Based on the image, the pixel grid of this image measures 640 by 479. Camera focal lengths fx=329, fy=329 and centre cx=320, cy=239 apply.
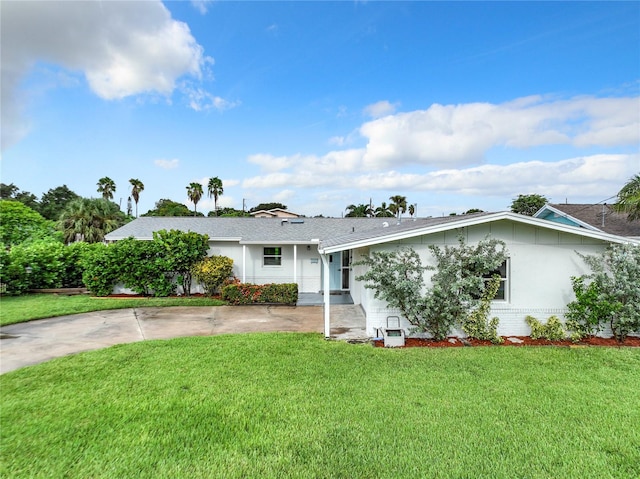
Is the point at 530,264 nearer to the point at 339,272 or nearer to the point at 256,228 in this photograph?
the point at 339,272

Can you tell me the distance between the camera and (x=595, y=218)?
17.2 m

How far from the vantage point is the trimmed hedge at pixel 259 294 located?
13.7 m

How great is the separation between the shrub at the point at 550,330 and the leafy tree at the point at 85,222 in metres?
25.7

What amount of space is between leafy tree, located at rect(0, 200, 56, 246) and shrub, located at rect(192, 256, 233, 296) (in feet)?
45.1

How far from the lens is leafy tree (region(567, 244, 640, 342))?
7.97 meters

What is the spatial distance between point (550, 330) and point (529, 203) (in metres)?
44.8

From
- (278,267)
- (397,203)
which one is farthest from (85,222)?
(397,203)

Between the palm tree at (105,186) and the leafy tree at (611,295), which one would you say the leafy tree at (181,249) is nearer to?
the leafy tree at (611,295)

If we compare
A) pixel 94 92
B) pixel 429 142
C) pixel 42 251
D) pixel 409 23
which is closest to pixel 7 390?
pixel 42 251

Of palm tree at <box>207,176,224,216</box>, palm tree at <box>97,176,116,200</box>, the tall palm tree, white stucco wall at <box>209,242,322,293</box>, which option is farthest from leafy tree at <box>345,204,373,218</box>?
white stucco wall at <box>209,242,322,293</box>

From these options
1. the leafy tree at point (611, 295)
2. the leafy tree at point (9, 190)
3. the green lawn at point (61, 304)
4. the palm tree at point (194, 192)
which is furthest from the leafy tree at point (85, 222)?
the leafy tree at point (9, 190)

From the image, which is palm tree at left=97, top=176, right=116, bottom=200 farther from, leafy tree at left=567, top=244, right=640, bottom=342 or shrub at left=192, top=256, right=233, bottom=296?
leafy tree at left=567, top=244, right=640, bottom=342

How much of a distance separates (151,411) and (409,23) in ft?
54.7

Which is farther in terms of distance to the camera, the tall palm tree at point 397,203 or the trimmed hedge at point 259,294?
the tall palm tree at point 397,203
